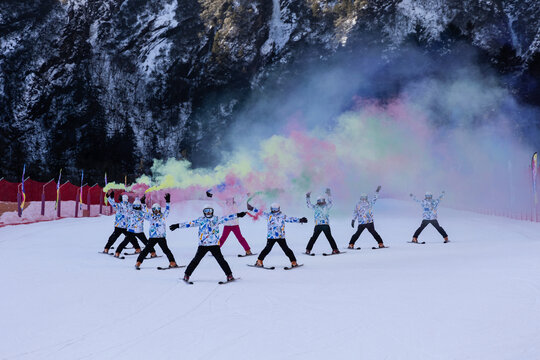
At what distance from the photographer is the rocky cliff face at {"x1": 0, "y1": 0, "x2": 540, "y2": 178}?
41781 mm

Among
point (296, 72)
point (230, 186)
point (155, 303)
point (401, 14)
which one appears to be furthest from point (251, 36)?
point (155, 303)

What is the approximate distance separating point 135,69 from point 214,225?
39191mm

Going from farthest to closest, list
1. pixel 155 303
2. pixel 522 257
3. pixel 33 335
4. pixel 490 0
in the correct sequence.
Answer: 1. pixel 490 0
2. pixel 522 257
3. pixel 155 303
4. pixel 33 335

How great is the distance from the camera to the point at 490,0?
37.8m

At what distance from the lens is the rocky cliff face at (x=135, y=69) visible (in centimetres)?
4178

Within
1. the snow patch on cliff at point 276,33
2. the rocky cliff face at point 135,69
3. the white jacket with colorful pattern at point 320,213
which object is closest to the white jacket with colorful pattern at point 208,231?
the white jacket with colorful pattern at point 320,213

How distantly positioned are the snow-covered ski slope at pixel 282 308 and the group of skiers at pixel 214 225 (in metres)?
0.47

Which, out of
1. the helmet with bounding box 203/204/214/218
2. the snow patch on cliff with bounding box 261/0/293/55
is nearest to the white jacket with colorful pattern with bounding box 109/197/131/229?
the helmet with bounding box 203/204/214/218

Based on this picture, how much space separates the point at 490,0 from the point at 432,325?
40.6 metres

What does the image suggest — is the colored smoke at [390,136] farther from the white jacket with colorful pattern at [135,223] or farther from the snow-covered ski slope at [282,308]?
the snow-covered ski slope at [282,308]

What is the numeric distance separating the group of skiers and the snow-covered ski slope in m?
0.47

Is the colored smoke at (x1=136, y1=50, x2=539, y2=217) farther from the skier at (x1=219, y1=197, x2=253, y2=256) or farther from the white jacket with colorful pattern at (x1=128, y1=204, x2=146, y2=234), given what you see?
the white jacket with colorful pattern at (x1=128, y1=204, x2=146, y2=234)

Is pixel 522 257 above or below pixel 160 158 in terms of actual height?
below

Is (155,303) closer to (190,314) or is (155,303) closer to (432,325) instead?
(190,314)
